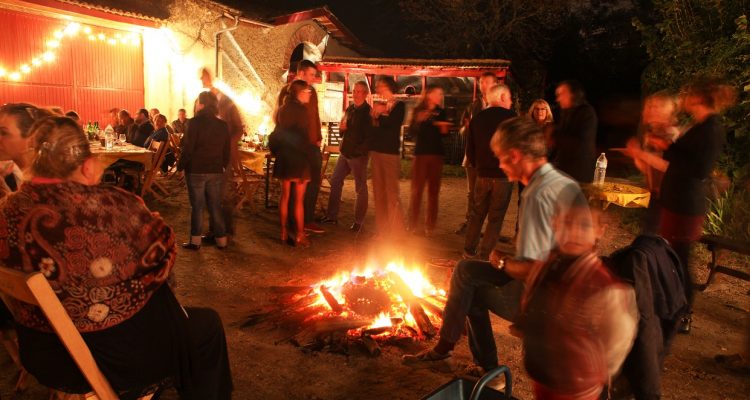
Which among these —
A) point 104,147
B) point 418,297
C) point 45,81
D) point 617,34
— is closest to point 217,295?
point 418,297

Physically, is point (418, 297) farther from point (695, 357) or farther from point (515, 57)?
point (515, 57)

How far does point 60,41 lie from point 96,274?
38.8 ft

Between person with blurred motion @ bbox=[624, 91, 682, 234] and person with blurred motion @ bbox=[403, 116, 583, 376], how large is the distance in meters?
2.02

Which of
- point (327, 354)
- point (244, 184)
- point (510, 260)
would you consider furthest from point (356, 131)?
point (510, 260)

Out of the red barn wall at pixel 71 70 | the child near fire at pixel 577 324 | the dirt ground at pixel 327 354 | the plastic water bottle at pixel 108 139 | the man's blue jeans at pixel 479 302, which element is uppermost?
the red barn wall at pixel 71 70

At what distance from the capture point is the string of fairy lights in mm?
11180

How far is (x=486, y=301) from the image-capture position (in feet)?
11.4

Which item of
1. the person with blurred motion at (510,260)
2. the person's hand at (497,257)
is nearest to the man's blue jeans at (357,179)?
the person with blurred motion at (510,260)

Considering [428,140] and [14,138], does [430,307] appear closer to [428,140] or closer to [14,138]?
[428,140]

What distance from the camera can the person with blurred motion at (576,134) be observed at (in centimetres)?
582

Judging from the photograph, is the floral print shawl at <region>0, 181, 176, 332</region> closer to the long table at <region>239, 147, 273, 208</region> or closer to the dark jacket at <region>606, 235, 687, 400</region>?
the dark jacket at <region>606, 235, 687, 400</region>

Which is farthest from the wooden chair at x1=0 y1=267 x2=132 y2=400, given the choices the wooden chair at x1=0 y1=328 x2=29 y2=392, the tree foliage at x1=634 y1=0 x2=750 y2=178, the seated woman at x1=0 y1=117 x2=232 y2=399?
the tree foliage at x1=634 y1=0 x2=750 y2=178

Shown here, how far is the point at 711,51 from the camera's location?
27.7 feet

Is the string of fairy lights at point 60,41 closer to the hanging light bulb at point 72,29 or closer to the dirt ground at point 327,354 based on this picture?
the hanging light bulb at point 72,29
